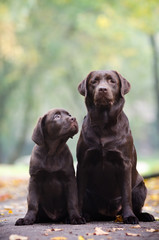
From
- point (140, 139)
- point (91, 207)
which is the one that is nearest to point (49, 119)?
point (91, 207)

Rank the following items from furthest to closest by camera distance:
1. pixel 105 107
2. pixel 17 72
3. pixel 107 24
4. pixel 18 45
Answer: pixel 17 72, pixel 18 45, pixel 107 24, pixel 105 107

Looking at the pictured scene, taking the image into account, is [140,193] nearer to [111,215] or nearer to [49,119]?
[111,215]

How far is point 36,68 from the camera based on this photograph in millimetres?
25312

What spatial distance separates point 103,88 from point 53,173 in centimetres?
127

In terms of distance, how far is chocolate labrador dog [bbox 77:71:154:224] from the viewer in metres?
5.51

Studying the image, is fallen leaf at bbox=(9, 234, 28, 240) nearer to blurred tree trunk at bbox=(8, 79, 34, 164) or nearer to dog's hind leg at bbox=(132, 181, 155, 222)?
dog's hind leg at bbox=(132, 181, 155, 222)

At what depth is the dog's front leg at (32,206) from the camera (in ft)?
17.3

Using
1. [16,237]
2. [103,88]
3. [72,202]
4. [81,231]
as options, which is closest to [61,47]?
[103,88]

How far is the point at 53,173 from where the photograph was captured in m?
5.46

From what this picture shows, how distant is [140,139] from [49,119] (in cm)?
4185

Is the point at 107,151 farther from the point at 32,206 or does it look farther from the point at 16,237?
the point at 16,237

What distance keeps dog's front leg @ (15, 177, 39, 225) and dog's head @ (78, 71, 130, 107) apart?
1329 mm

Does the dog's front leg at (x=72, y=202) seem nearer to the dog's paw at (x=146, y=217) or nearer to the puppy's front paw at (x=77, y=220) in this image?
the puppy's front paw at (x=77, y=220)

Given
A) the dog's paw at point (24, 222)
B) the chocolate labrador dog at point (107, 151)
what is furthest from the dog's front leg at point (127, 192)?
the dog's paw at point (24, 222)
